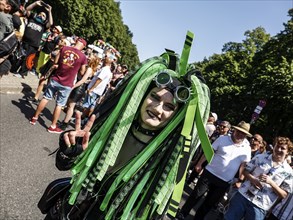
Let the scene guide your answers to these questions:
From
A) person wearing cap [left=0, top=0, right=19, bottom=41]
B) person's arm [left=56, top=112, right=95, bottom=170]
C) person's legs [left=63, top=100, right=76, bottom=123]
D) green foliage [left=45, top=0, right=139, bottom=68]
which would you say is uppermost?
green foliage [left=45, top=0, right=139, bottom=68]

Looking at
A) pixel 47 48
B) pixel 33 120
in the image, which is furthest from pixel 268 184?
pixel 47 48

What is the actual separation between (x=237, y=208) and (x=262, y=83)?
14.1m

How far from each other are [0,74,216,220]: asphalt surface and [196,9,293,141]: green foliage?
1069cm

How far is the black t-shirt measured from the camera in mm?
8203

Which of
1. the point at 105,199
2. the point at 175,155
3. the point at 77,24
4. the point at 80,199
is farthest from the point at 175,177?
the point at 77,24

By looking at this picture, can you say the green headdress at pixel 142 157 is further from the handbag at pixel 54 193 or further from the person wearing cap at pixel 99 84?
the person wearing cap at pixel 99 84

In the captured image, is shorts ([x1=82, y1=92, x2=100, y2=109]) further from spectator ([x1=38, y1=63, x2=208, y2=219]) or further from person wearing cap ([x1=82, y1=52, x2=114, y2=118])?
spectator ([x1=38, y1=63, x2=208, y2=219])

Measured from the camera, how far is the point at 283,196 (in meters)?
4.15

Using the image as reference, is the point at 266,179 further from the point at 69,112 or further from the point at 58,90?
the point at 69,112

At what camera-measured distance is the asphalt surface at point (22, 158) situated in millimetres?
3510

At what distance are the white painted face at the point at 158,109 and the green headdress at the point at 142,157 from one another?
0.15 ft

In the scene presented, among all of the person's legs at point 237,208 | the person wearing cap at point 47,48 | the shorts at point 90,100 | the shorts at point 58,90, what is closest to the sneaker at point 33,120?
the shorts at point 58,90

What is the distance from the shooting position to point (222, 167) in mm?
4836

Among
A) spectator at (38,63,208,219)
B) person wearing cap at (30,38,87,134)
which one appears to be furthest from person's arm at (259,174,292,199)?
person wearing cap at (30,38,87,134)
